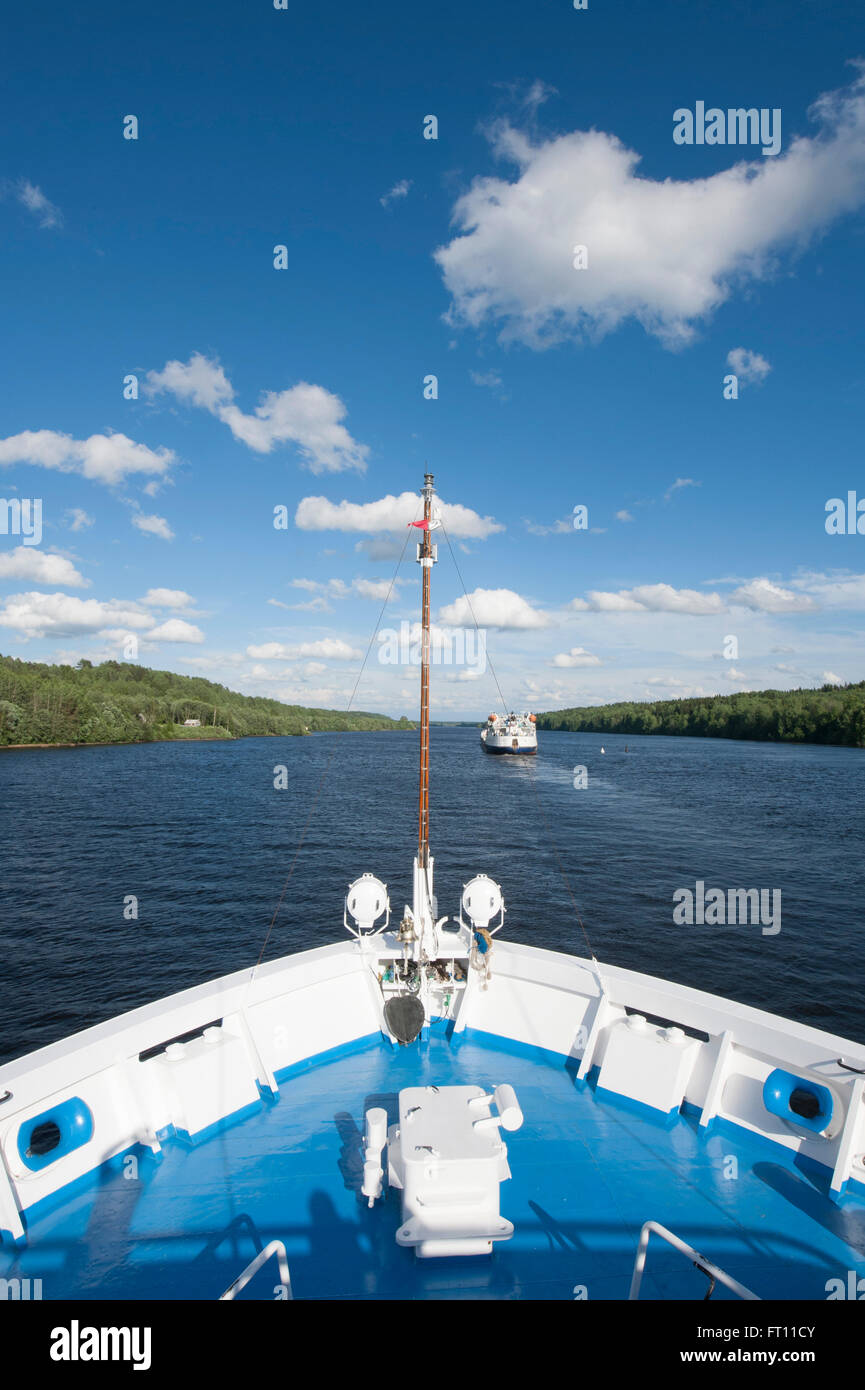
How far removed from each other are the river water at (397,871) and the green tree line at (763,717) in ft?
169

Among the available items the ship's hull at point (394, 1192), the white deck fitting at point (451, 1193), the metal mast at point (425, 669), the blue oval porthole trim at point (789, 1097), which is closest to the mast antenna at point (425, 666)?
the metal mast at point (425, 669)

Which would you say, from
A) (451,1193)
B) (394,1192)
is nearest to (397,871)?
(394,1192)

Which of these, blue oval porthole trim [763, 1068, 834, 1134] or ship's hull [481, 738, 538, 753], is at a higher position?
blue oval porthole trim [763, 1068, 834, 1134]

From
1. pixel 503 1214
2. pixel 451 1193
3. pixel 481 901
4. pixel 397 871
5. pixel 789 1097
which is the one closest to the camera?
pixel 451 1193

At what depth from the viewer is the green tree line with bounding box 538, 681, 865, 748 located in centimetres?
11275

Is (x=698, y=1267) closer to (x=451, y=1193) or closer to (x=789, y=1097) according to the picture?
(x=451, y=1193)

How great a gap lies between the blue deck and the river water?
1165 cm

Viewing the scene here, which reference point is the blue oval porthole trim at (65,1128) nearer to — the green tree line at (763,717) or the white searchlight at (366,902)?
the white searchlight at (366,902)

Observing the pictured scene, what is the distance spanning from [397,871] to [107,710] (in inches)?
3581

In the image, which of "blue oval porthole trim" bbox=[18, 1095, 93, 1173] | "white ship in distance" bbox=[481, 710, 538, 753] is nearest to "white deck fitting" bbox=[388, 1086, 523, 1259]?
"blue oval porthole trim" bbox=[18, 1095, 93, 1173]

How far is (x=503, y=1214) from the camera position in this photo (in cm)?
617

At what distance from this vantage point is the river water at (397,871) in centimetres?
1967

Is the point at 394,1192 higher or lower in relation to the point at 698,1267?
lower

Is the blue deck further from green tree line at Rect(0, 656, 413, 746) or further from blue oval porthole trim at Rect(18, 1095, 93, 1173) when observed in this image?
green tree line at Rect(0, 656, 413, 746)
